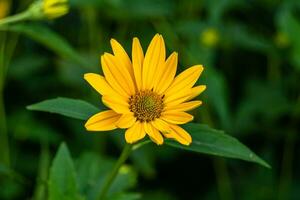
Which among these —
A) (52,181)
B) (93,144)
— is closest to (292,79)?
(93,144)

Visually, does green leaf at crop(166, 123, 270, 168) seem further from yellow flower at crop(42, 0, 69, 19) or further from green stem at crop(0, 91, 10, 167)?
green stem at crop(0, 91, 10, 167)

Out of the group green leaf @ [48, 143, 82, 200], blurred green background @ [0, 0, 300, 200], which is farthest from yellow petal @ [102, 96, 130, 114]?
blurred green background @ [0, 0, 300, 200]

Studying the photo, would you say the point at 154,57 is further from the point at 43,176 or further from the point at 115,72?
the point at 43,176

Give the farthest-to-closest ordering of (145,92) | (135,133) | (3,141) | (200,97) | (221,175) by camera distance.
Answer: (221,175)
(200,97)
(3,141)
(145,92)
(135,133)

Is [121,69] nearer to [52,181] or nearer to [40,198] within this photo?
[52,181]

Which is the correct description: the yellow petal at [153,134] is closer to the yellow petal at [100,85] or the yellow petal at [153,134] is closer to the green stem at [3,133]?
the yellow petal at [100,85]

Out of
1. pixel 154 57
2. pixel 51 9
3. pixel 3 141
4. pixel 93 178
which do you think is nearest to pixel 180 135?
pixel 154 57
